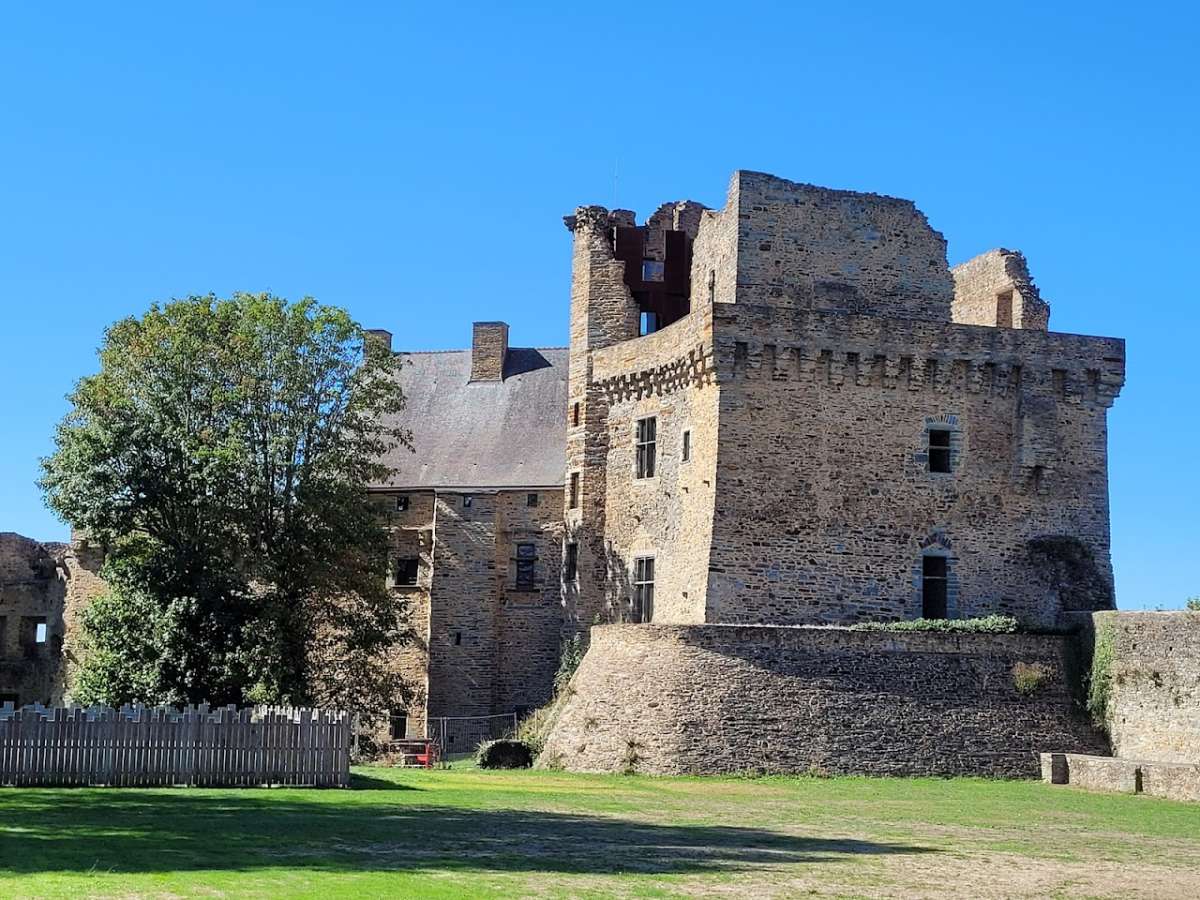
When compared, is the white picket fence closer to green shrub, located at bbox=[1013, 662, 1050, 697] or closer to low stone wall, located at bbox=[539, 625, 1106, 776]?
low stone wall, located at bbox=[539, 625, 1106, 776]

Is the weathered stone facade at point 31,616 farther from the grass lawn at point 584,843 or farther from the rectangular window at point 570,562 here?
the grass lawn at point 584,843

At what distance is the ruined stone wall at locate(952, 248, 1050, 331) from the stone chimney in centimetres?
1449

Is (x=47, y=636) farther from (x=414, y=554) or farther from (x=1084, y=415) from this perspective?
(x=1084, y=415)

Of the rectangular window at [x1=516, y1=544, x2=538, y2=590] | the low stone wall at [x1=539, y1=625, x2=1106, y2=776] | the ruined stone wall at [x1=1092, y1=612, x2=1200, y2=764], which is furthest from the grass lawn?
the rectangular window at [x1=516, y1=544, x2=538, y2=590]

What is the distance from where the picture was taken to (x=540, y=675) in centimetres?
4406

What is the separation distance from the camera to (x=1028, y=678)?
106 ft

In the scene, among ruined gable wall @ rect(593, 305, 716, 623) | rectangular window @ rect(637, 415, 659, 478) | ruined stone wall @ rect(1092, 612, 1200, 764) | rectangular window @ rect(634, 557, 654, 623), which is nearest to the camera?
ruined stone wall @ rect(1092, 612, 1200, 764)

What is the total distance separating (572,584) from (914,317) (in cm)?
1176

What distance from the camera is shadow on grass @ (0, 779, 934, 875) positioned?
15453mm

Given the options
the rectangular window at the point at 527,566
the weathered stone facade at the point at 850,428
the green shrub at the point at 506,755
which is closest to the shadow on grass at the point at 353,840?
the green shrub at the point at 506,755

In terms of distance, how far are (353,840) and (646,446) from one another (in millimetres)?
23467

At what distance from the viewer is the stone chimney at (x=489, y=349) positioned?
49500mm

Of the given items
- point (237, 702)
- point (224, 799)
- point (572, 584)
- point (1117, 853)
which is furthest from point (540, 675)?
point (1117, 853)

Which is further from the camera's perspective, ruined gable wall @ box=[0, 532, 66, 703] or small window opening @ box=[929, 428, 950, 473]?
ruined gable wall @ box=[0, 532, 66, 703]
